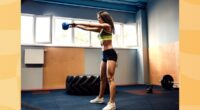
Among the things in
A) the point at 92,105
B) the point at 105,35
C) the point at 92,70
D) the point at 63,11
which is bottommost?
the point at 92,105

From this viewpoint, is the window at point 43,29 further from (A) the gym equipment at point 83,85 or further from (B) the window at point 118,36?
(B) the window at point 118,36

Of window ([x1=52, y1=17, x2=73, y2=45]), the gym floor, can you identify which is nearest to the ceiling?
window ([x1=52, y1=17, x2=73, y2=45])

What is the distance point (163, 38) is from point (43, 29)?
2.91 meters

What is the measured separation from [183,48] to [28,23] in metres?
4.83

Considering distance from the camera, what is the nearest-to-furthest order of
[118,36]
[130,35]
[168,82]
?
[168,82] → [118,36] → [130,35]

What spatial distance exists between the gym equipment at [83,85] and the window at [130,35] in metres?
2.33

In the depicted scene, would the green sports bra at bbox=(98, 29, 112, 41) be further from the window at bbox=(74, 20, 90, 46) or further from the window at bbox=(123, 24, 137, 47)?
the window at bbox=(123, 24, 137, 47)

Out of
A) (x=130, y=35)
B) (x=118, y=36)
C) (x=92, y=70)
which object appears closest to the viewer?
(x=92, y=70)

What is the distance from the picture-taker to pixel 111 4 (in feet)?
19.3

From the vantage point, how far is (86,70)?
5473 mm

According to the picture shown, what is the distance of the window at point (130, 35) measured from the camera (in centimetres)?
629

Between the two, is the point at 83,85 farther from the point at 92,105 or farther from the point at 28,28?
the point at 28,28

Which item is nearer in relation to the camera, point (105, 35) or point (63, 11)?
point (105, 35)

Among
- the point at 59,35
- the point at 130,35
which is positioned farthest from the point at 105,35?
the point at 130,35
